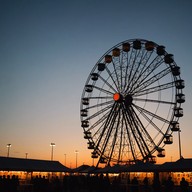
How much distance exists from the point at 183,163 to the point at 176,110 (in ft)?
22.7

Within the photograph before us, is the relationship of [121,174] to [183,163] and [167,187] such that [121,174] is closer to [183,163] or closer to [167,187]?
[183,163]

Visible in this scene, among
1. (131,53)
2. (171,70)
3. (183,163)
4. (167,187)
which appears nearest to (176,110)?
(171,70)

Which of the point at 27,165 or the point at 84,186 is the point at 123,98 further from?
the point at 27,165

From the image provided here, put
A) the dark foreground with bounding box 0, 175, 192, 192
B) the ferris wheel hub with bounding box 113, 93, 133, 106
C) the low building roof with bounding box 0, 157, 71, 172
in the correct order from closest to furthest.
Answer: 1. the dark foreground with bounding box 0, 175, 192, 192
2. the ferris wheel hub with bounding box 113, 93, 133, 106
3. the low building roof with bounding box 0, 157, 71, 172

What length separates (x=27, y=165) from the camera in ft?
129

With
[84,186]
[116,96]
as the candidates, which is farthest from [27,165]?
[116,96]

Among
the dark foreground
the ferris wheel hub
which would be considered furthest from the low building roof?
the ferris wheel hub

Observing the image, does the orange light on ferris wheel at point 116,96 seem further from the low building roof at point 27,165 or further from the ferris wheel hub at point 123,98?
the low building roof at point 27,165

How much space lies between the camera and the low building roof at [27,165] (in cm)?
3653

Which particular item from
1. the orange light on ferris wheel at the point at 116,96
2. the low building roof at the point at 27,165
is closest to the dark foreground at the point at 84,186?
the orange light on ferris wheel at the point at 116,96

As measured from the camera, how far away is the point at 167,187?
1655cm

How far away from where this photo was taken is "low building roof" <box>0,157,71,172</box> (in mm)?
36528

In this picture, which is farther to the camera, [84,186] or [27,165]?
[27,165]

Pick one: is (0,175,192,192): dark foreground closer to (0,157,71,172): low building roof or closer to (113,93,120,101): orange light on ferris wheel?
(113,93,120,101): orange light on ferris wheel
